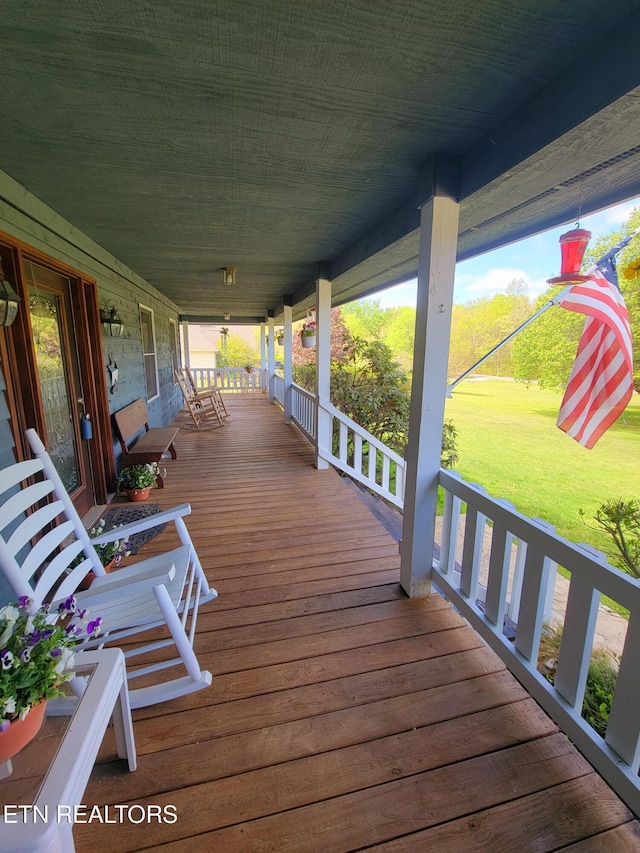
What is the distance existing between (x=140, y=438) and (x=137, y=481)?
1.23 metres

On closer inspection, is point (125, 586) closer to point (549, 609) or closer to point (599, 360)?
point (549, 609)

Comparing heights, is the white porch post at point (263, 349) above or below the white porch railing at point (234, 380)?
above

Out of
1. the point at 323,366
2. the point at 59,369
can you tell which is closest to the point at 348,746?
the point at 59,369

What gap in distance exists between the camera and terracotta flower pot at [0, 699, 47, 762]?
2.42 feet

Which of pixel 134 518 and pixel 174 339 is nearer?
pixel 134 518

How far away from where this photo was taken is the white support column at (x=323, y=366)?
A: 3945 mm

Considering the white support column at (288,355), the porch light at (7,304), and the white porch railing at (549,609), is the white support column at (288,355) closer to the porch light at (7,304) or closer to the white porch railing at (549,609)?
the porch light at (7,304)

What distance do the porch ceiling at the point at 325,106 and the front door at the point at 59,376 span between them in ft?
1.89

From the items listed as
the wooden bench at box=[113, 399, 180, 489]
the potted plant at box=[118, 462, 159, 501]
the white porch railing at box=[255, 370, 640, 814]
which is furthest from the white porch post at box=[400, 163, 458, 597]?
the wooden bench at box=[113, 399, 180, 489]

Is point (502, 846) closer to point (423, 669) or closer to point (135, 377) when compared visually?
point (423, 669)

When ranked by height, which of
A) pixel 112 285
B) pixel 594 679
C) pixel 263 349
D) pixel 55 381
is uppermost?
pixel 112 285

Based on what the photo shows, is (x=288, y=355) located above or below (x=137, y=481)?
above

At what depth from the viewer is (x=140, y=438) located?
4340mm

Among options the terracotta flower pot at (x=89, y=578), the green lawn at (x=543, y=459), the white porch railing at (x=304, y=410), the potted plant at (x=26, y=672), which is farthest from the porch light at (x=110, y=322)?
the green lawn at (x=543, y=459)
